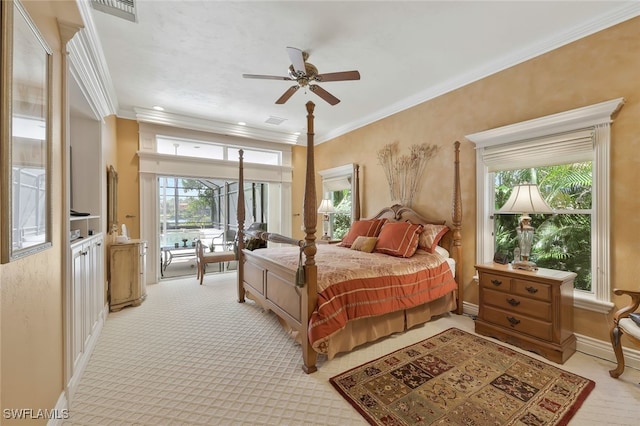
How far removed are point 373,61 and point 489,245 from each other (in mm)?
2523

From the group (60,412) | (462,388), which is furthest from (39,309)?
(462,388)

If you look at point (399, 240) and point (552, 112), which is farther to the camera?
point (399, 240)

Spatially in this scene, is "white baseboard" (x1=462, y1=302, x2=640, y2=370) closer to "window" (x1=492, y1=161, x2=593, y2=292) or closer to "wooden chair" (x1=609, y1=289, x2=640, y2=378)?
"wooden chair" (x1=609, y1=289, x2=640, y2=378)

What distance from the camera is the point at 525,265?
2586 mm

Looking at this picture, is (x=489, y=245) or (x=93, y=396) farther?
(x=489, y=245)

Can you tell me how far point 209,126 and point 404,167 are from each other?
358cm

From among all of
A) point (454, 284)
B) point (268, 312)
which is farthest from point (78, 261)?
point (454, 284)

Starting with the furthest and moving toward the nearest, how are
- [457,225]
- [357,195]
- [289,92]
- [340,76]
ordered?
[357,195]
[457,225]
[289,92]
[340,76]

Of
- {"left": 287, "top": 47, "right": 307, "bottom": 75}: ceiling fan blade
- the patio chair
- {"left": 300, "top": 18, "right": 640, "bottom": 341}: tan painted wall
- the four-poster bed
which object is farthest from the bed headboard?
the patio chair

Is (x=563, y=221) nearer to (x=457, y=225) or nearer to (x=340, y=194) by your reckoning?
(x=457, y=225)

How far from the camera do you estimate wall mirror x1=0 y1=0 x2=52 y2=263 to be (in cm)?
103

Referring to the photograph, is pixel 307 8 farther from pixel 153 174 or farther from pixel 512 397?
pixel 153 174

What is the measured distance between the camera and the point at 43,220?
1416mm

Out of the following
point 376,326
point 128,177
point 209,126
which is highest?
point 209,126
